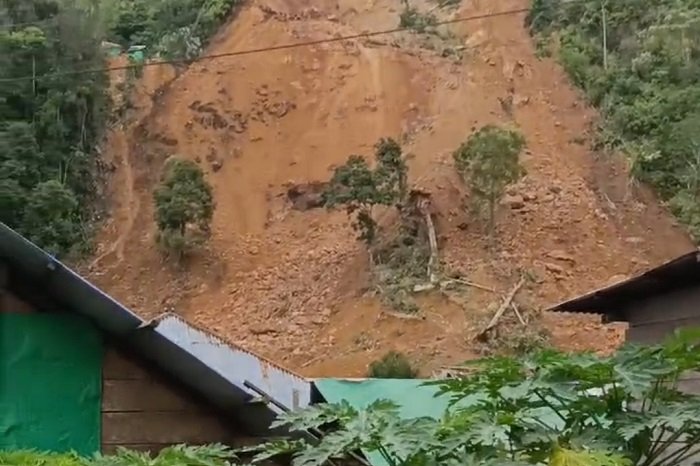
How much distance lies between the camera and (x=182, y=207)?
57.7ft

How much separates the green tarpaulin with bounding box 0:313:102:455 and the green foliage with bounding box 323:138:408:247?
1352 cm

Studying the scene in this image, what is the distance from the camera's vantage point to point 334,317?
16.3 m

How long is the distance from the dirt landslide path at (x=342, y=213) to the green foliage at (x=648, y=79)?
0.55m

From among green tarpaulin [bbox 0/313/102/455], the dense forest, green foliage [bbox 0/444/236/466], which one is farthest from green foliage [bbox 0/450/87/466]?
the dense forest

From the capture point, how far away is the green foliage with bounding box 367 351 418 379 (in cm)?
1313

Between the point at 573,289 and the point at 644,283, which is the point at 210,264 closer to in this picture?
the point at 573,289

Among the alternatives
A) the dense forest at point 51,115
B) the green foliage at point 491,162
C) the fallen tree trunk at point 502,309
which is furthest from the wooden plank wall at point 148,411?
the dense forest at point 51,115

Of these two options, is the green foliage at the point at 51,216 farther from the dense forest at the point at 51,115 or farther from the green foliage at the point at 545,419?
the green foliage at the point at 545,419

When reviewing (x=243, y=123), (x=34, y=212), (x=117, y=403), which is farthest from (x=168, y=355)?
(x=243, y=123)

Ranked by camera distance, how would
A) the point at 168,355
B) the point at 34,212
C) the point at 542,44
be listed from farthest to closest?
the point at 542,44, the point at 34,212, the point at 168,355

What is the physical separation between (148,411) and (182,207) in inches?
573

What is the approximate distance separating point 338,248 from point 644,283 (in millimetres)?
14072

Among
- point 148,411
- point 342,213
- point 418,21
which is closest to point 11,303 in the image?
point 148,411

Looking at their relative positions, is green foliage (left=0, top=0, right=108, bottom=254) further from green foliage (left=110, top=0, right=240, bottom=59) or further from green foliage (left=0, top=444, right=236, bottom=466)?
green foliage (left=0, top=444, right=236, bottom=466)
